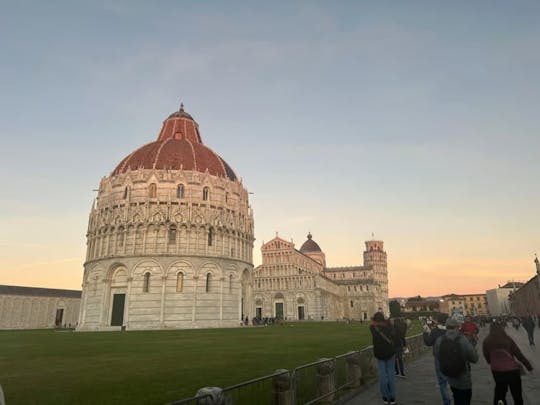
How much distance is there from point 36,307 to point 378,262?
110041mm

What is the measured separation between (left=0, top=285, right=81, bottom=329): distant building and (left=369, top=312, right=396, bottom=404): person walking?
292ft

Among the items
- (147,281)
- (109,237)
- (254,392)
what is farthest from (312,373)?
(109,237)

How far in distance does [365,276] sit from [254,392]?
137 meters

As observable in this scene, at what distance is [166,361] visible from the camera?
1585 cm

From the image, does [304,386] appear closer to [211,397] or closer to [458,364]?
[458,364]

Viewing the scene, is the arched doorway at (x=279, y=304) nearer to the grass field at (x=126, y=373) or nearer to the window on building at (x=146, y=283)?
the window on building at (x=146, y=283)

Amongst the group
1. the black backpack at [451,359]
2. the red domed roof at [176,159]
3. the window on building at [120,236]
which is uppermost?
the red domed roof at [176,159]

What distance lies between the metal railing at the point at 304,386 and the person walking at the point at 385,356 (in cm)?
117

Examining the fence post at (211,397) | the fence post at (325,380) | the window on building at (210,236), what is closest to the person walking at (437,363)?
the fence post at (325,380)

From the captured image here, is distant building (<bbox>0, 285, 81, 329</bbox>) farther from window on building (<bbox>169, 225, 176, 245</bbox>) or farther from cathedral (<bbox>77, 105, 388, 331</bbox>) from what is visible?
window on building (<bbox>169, 225, 176, 245</bbox>)

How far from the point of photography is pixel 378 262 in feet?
483

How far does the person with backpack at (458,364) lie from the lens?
6.92 metres

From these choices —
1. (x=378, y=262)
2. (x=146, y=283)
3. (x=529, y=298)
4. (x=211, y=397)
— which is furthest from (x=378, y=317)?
(x=378, y=262)

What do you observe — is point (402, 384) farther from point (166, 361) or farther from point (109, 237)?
point (109, 237)
